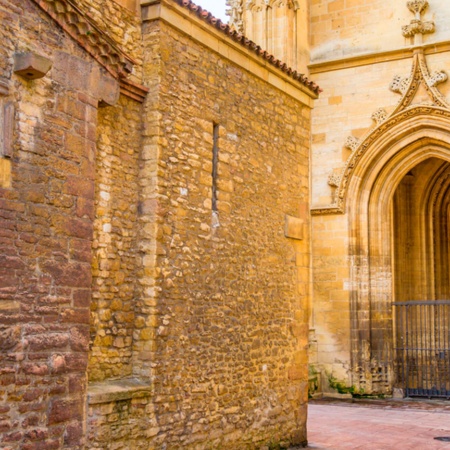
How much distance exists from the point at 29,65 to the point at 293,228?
16.4 feet

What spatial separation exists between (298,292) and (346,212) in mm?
6266

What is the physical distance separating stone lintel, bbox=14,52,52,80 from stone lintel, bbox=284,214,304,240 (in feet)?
15.3

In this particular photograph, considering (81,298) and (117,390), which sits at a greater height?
(81,298)

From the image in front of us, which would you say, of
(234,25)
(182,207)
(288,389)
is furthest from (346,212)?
(182,207)

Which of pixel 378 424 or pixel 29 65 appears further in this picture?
pixel 378 424

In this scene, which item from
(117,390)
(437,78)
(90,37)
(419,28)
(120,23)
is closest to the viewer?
(90,37)

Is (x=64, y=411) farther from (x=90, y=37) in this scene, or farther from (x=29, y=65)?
(x=90, y=37)

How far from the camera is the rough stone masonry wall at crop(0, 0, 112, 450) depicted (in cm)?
559

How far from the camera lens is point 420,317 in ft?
54.9

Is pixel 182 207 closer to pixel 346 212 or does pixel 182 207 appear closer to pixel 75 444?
pixel 75 444

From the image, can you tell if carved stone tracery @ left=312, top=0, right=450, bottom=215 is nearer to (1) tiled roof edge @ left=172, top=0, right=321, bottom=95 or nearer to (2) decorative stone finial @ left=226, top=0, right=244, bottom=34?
(2) decorative stone finial @ left=226, top=0, right=244, bottom=34

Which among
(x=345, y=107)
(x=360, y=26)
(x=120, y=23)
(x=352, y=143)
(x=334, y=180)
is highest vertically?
(x=360, y=26)

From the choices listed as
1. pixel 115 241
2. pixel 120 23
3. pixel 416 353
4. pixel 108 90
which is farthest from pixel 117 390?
pixel 416 353

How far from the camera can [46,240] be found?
592 centimetres
